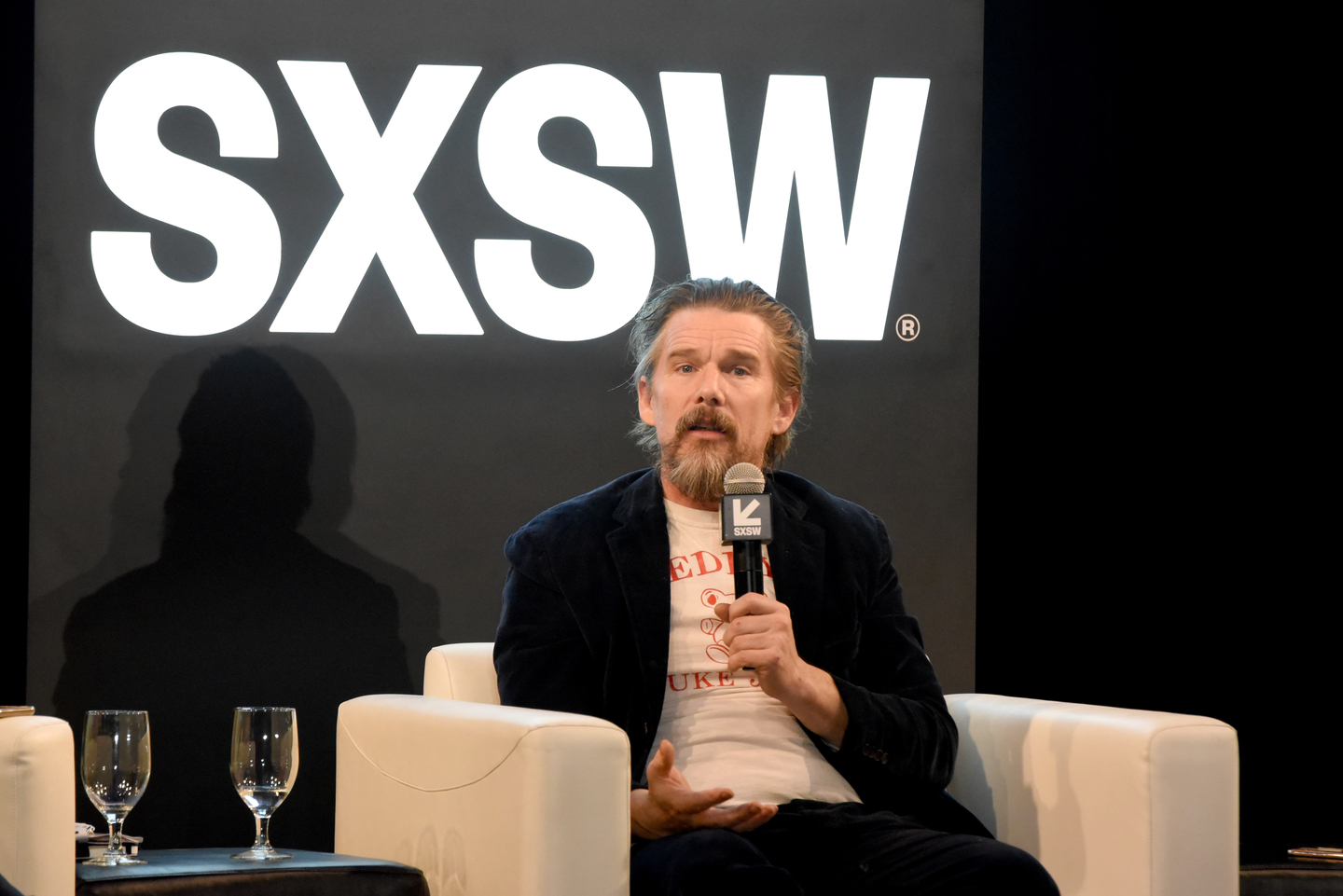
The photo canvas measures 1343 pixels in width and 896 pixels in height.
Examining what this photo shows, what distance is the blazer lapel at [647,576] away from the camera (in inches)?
96.7

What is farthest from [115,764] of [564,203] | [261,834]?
[564,203]

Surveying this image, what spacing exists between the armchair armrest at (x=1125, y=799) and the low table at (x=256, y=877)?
102 cm

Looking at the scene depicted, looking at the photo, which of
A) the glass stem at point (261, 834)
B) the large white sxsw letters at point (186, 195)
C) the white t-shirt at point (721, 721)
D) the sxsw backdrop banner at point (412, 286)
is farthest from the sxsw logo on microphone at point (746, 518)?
the large white sxsw letters at point (186, 195)

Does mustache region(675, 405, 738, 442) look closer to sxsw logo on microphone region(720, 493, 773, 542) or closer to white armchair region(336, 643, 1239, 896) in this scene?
sxsw logo on microphone region(720, 493, 773, 542)

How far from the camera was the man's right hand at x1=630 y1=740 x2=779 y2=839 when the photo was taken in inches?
84.5

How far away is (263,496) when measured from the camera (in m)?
3.81

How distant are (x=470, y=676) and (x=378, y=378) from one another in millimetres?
1249

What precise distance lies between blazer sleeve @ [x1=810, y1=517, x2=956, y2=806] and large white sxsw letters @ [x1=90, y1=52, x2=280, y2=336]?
195 cm

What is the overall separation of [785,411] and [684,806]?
0.91 metres

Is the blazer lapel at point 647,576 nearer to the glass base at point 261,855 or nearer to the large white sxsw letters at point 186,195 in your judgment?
the glass base at point 261,855

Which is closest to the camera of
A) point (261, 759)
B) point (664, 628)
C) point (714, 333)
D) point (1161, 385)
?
point (261, 759)

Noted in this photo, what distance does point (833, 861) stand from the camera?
2279 millimetres

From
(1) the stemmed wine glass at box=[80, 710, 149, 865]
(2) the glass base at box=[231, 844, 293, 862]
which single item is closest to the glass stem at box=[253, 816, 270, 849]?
(2) the glass base at box=[231, 844, 293, 862]

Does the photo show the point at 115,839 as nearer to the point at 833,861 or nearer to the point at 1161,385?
the point at 833,861
